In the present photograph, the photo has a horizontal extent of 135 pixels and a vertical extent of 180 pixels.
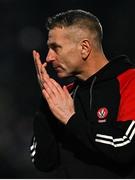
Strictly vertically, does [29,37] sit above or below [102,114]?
below

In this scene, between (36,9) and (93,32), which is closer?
(93,32)

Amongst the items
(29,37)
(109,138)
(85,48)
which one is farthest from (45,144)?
(29,37)

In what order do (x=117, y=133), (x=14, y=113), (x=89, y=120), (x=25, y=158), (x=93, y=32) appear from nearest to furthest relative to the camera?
(x=117, y=133), (x=89, y=120), (x=93, y=32), (x=25, y=158), (x=14, y=113)

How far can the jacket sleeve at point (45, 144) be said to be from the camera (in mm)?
2137

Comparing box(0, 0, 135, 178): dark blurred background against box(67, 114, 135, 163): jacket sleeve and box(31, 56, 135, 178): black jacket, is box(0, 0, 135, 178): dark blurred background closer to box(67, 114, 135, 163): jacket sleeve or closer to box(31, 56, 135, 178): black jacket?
box(31, 56, 135, 178): black jacket

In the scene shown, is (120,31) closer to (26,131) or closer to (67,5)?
(67,5)

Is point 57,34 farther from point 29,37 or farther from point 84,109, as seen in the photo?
point 29,37

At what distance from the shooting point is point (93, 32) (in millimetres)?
2268

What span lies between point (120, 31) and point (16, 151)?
2.04 metres

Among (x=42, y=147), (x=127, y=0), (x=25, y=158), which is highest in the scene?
(x=42, y=147)

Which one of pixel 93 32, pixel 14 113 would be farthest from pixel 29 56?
pixel 93 32

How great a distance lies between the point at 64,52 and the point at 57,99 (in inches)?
10.5

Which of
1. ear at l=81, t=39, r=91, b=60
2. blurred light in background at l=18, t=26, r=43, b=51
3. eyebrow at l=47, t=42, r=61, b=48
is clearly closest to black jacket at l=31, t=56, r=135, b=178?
ear at l=81, t=39, r=91, b=60

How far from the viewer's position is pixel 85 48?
2.22 m
